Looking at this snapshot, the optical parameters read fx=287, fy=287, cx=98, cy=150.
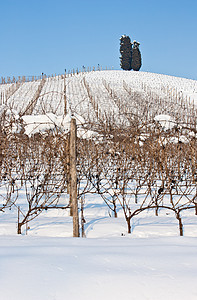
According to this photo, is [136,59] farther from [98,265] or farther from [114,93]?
[98,265]

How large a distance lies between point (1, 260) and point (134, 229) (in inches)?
76.9

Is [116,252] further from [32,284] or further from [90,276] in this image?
[32,284]

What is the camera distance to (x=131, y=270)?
58.7 inches

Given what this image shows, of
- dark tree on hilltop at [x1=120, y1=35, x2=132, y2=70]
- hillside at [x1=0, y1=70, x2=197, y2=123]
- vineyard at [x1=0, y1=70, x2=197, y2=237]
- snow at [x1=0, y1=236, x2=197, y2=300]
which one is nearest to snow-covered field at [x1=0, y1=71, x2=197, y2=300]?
snow at [x1=0, y1=236, x2=197, y2=300]

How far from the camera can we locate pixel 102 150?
4578 millimetres

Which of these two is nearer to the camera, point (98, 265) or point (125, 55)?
point (98, 265)

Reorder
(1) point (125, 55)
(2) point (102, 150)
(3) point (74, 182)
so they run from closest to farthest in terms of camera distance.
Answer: (3) point (74, 182)
(2) point (102, 150)
(1) point (125, 55)

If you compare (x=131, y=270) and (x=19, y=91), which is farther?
(x=19, y=91)

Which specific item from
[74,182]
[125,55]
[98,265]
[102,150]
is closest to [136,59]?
[125,55]

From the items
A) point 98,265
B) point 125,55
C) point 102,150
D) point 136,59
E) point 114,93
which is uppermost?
point 125,55

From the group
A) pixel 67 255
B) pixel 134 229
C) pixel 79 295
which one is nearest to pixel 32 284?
pixel 79 295

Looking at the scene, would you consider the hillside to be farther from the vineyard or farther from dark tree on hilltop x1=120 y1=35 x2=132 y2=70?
dark tree on hilltop x1=120 y1=35 x2=132 y2=70

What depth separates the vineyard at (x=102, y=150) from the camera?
3543mm

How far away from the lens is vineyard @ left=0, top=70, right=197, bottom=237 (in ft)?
11.6
